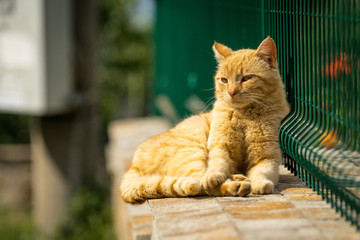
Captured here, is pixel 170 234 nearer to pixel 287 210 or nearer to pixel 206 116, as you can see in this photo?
pixel 287 210

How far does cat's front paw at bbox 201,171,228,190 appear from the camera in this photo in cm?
357

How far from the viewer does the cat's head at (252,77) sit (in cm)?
378

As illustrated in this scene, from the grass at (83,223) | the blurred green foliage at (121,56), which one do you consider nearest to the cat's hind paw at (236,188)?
the grass at (83,223)

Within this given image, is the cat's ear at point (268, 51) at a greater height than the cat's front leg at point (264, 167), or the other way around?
the cat's ear at point (268, 51)

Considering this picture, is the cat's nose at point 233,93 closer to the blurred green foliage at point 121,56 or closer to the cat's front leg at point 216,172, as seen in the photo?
the cat's front leg at point 216,172

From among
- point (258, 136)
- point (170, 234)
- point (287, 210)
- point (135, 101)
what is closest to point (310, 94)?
point (258, 136)

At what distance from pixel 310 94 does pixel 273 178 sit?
588mm

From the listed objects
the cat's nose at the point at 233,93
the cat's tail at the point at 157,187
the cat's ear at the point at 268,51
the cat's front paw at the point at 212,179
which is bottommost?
the cat's tail at the point at 157,187

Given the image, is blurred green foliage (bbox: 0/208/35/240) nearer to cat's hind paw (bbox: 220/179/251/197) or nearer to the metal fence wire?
the metal fence wire

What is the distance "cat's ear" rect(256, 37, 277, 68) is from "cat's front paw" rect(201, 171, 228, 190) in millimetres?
822

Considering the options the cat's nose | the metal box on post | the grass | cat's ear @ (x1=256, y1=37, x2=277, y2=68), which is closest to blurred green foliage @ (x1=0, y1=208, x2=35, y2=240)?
the grass

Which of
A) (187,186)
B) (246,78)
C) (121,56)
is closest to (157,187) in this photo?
(187,186)

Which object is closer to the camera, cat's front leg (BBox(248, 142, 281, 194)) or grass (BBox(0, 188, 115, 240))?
cat's front leg (BBox(248, 142, 281, 194))

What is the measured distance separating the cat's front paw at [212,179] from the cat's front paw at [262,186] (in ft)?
0.64
